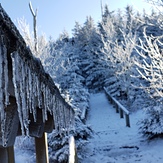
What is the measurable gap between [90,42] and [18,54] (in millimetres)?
32131

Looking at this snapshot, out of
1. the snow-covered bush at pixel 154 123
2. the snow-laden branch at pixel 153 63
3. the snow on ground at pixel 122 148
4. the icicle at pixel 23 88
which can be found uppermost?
the snow-laden branch at pixel 153 63

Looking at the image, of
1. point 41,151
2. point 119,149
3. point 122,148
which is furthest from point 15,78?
point 122,148

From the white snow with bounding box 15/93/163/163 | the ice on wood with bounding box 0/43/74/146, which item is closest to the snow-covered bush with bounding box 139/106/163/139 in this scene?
the white snow with bounding box 15/93/163/163

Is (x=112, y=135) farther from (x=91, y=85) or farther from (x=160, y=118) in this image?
(x=91, y=85)

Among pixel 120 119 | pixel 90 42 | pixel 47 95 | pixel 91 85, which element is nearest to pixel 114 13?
pixel 90 42

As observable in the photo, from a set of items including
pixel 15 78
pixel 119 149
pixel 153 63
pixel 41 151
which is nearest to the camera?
pixel 15 78

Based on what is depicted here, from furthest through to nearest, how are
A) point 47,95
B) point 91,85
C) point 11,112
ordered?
point 91,85 → point 47,95 → point 11,112

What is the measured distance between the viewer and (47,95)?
2.02 metres

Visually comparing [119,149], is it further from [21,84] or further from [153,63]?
[21,84]

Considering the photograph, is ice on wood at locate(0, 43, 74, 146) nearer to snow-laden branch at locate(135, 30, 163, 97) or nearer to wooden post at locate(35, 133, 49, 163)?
wooden post at locate(35, 133, 49, 163)

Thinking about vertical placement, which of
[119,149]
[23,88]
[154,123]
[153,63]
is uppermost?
[153,63]

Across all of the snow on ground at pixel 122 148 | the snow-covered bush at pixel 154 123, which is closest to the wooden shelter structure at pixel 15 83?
the snow on ground at pixel 122 148

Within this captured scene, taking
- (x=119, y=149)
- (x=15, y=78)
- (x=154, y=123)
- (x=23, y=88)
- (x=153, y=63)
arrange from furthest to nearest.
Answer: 1. (x=154, y=123)
2. (x=119, y=149)
3. (x=153, y=63)
4. (x=23, y=88)
5. (x=15, y=78)

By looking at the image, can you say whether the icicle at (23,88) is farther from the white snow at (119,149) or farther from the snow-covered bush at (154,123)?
the snow-covered bush at (154,123)
